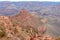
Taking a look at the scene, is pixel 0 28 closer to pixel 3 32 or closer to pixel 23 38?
pixel 3 32

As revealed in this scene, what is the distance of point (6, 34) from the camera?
1627 centimetres

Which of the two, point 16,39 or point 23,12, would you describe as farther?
point 23,12

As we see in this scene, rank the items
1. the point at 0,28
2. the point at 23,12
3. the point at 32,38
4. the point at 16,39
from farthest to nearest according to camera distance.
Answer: the point at 23,12, the point at 32,38, the point at 0,28, the point at 16,39

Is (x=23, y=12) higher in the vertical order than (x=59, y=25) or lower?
higher

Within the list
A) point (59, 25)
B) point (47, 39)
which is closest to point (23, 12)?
point (59, 25)

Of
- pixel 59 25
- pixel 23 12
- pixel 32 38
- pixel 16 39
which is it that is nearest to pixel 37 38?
pixel 32 38

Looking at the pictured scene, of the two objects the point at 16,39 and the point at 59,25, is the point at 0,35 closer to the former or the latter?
the point at 16,39

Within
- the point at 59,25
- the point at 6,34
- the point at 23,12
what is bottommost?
the point at 59,25

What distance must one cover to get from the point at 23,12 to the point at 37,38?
82.1m

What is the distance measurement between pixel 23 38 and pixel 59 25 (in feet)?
440

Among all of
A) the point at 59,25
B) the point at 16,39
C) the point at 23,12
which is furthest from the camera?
the point at 59,25

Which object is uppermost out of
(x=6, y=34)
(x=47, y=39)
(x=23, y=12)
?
(x=6, y=34)

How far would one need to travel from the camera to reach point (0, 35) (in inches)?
626

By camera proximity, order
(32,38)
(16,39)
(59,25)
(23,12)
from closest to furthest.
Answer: (16,39) < (32,38) < (23,12) < (59,25)
